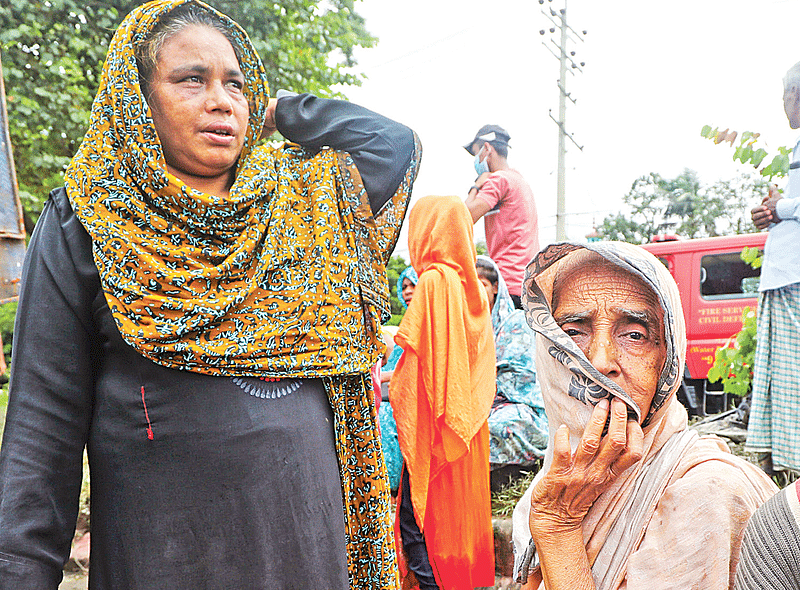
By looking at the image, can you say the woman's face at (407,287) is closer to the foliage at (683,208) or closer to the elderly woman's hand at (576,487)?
the elderly woman's hand at (576,487)

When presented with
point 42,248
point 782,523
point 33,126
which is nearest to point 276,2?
point 33,126

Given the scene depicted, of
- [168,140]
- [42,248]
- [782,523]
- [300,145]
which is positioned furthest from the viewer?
[300,145]

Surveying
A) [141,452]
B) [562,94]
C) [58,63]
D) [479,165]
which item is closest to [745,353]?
[479,165]

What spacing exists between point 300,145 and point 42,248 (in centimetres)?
75

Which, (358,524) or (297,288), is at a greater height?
(297,288)

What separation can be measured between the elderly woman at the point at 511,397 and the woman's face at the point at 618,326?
2.23 metres

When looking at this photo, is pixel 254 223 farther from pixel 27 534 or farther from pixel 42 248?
pixel 27 534

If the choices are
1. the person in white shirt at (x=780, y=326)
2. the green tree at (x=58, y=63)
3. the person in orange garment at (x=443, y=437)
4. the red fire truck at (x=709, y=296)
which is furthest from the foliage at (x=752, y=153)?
the green tree at (x=58, y=63)

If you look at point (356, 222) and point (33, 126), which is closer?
point (356, 222)

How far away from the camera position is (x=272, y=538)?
135 cm

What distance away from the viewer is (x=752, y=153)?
3.41m

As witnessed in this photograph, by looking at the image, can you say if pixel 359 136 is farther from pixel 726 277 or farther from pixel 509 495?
pixel 726 277

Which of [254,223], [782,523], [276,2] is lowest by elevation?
[782,523]

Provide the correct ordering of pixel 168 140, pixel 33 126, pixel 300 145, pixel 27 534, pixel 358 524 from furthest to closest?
pixel 33 126, pixel 300 145, pixel 358 524, pixel 168 140, pixel 27 534
